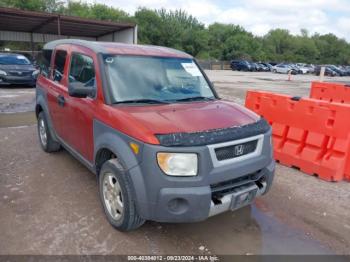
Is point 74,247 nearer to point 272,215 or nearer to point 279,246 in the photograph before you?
point 279,246

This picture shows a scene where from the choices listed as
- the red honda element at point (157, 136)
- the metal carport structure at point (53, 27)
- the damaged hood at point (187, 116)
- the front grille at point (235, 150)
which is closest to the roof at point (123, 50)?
the red honda element at point (157, 136)

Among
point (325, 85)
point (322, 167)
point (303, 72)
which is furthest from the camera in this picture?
point (303, 72)

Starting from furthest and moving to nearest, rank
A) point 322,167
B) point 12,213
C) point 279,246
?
point 322,167 → point 12,213 → point 279,246

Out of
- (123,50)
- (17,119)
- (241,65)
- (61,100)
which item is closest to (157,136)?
(123,50)

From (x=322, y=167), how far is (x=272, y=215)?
1624mm

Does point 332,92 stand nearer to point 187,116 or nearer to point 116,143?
point 187,116

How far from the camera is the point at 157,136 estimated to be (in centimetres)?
287

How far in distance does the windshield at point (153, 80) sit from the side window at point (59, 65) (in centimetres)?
126

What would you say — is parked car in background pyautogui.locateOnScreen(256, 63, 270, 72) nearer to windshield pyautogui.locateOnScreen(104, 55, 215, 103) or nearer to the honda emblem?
windshield pyautogui.locateOnScreen(104, 55, 215, 103)

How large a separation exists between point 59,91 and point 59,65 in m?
0.48

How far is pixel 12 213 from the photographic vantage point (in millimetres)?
3738

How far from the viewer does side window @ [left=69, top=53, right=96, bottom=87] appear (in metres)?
3.90

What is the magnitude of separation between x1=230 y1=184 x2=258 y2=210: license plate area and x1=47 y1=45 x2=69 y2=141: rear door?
8.40 feet

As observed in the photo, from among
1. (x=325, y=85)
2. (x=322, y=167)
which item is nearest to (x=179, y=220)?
(x=322, y=167)
